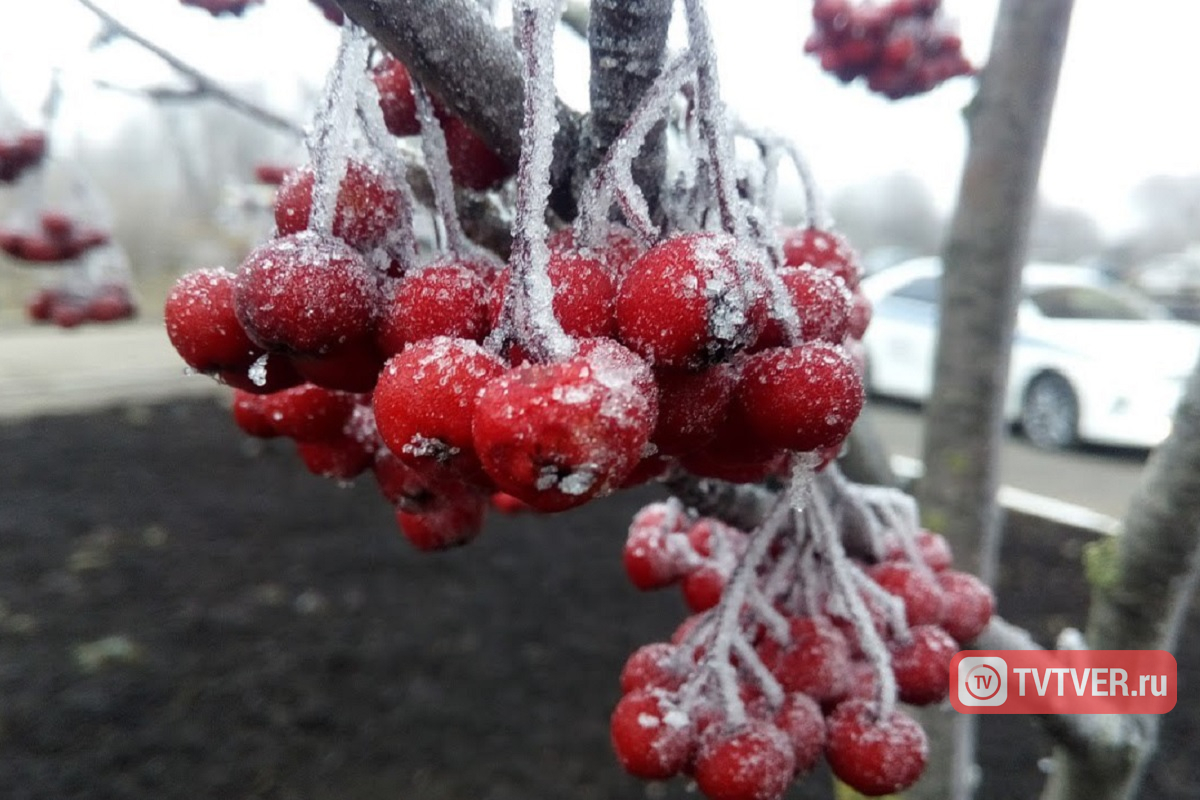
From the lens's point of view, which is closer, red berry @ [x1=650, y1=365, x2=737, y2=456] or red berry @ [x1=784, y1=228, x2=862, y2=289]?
red berry @ [x1=650, y1=365, x2=737, y2=456]

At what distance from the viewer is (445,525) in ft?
2.92

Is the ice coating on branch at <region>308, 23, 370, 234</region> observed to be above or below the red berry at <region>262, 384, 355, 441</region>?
above

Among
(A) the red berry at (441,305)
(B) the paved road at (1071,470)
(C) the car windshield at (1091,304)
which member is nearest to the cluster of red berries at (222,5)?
(A) the red berry at (441,305)

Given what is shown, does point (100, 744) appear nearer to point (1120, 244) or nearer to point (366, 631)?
point (366, 631)

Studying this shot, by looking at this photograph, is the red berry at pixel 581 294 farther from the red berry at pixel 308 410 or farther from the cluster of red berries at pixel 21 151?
the cluster of red berries at pixel 21 151

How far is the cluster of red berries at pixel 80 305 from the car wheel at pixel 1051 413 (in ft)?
20.2

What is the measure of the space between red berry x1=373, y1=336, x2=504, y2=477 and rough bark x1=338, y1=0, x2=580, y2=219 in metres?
0.19

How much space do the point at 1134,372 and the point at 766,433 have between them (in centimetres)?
654

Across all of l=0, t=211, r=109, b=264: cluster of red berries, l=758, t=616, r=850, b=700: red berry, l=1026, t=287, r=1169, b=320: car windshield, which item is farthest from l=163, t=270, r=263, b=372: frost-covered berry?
l=1026, t=287, r=1169, b=320: car windshield

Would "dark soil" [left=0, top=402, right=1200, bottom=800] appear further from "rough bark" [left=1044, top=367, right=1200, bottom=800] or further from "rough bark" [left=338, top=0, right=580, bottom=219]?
"rough bark" [left=338, top=0, right=580, bottom=219]

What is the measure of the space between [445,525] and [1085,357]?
21.5 ft

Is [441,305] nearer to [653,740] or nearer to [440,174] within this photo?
[440,174]

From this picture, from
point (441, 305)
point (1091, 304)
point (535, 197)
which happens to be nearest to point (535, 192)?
point (535, 197)

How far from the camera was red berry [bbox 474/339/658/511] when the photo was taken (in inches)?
17.4
